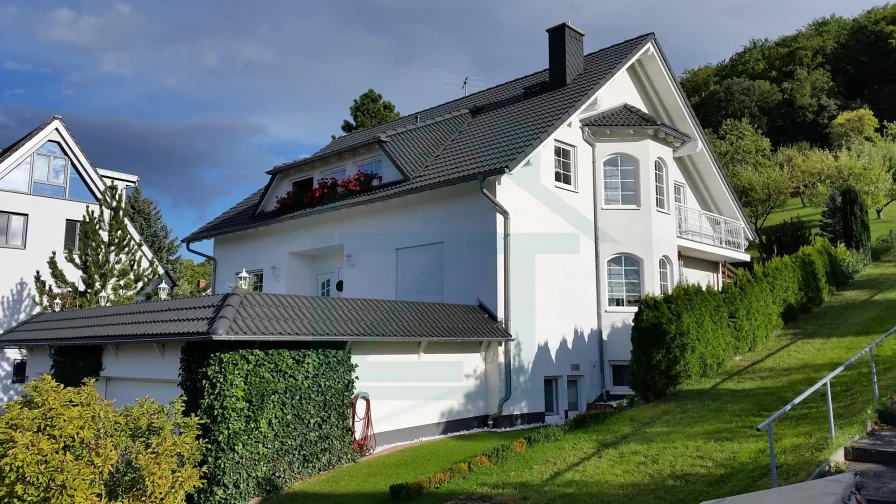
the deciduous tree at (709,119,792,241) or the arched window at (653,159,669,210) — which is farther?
the deciduous tree at (709,119,792,241)

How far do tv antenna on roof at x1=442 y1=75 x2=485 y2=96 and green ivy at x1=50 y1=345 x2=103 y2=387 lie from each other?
16.1 m

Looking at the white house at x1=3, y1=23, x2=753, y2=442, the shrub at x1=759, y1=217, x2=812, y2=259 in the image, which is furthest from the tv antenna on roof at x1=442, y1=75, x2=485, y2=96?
the shrub at x1=759, y1=217, x2=812, y2=259

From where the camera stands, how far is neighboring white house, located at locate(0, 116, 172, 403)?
23.5 metres

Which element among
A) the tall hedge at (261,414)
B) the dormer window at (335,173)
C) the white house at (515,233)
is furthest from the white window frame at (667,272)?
the tall hedge at (261,414)

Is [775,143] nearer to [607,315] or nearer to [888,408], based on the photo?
[607,315]

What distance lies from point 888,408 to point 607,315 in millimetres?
8529

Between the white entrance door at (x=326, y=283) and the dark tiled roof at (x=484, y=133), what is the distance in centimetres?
216

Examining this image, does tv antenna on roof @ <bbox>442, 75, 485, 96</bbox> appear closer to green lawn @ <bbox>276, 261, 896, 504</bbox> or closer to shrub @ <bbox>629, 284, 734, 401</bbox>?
shrub @ <bbox>629, 284, 734, 401</bbox>

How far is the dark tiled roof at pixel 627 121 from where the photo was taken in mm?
16609

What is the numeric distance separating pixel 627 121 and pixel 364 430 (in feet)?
35.5

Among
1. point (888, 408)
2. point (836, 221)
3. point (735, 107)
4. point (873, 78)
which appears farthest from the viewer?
point (873, 78)

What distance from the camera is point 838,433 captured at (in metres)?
7.44

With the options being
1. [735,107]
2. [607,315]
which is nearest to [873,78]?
[735,107]

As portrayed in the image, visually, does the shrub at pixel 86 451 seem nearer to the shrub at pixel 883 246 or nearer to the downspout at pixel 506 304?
→ the downspout at pixel 506 304
